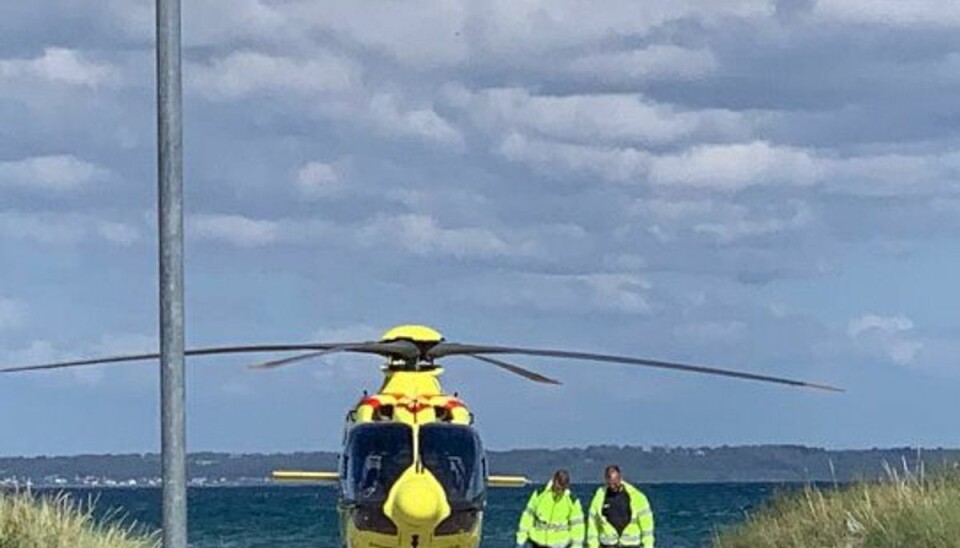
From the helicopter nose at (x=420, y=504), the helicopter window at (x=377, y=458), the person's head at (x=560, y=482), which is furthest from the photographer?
the person's head at (x=560, y=482)

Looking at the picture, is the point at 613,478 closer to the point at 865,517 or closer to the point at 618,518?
the point at 618,518

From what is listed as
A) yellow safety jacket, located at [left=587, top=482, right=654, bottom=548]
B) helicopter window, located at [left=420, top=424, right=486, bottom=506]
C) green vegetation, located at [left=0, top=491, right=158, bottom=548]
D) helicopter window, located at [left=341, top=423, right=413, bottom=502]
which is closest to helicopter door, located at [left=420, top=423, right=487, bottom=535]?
helicopter window, located at [left=420, top=424, right=486, bottom=506]

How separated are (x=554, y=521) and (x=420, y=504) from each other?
4.20 metres

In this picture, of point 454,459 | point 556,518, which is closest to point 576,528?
point 556,518

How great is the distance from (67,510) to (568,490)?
5.27 meters

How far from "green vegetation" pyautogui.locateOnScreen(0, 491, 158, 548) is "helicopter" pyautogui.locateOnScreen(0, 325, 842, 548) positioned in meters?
2.80

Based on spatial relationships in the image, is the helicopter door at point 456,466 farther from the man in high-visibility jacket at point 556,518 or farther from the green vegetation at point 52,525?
the green vegetation at point 52,525

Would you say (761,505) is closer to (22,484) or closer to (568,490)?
(568,490)

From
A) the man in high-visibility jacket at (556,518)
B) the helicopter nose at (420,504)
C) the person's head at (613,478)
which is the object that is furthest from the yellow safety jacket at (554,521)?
the helicopter nose at (420,504)

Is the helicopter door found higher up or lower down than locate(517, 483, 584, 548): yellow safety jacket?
higher up

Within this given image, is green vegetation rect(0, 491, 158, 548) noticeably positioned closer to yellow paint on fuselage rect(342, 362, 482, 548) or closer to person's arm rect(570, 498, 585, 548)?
yellow paint on fuselage rect(342, 362, 482, 548)

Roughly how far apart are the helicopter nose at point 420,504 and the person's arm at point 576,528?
3932 millimetres

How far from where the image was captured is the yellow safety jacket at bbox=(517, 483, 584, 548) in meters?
22.8

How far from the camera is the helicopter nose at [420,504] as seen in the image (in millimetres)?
18984
